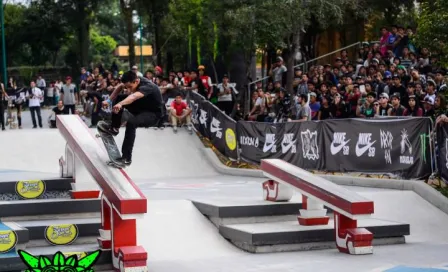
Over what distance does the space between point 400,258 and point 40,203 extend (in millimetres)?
5167

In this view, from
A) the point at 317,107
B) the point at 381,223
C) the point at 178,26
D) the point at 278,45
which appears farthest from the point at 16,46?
the point at 381,223

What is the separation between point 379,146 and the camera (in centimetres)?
1675

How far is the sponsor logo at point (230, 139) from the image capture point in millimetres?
22703

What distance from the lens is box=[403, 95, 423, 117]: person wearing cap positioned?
59.6 feet

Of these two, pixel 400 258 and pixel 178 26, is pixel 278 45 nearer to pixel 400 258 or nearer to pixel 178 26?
pixel 178 26

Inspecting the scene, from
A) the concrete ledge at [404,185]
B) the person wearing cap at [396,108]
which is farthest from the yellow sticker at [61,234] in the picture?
the person wearing cap at [396,108]

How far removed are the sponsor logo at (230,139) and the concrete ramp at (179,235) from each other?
9.13 meters

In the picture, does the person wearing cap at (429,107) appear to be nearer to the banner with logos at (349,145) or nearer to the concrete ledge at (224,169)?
the banner with logos at (349,145)

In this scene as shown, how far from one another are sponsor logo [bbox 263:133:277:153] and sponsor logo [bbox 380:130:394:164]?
4.52 m

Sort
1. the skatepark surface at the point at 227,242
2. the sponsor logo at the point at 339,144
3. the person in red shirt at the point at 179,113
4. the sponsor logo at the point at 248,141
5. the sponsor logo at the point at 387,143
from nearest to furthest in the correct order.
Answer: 1. the skatepark surface at the point at 227,242
2. the sponsor logo at the point at 387,143
3. the sponsor logo at the point at 339,144
4. the sponsor logo at the point at 248,141
5. the person in red shirt at the point at 179,113

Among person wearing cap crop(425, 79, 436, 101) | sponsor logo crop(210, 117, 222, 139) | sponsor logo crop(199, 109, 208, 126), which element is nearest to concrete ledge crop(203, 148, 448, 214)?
person wearing cap crop(425, 79, 436, 101)

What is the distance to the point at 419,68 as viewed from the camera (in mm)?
22391

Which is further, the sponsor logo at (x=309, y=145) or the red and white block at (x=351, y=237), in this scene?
the sponsor logo at (x=309, y=145)

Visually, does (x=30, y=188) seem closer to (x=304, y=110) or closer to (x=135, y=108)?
(x=135, y=108)
